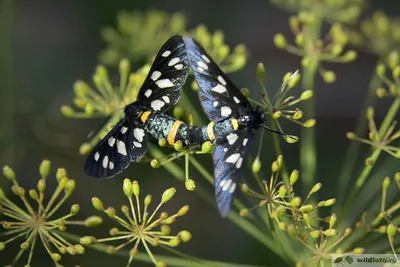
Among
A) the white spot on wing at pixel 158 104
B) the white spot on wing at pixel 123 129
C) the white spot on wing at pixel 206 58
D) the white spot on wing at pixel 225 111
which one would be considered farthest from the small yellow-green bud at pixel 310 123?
the white spot on wing at pixel 123 129

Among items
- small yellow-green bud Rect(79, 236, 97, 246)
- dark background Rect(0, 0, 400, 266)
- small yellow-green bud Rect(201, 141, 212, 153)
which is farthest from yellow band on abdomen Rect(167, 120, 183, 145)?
dark background Rect(0, 0, 400, 266)

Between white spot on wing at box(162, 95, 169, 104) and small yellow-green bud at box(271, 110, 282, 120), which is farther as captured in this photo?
white spot on wing at box(162, 95, 169, 104)

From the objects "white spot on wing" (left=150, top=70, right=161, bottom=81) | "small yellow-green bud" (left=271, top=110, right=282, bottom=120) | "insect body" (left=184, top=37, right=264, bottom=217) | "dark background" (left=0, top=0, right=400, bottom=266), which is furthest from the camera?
"dark background" (left=0, top=0, right=400, bottom=266)

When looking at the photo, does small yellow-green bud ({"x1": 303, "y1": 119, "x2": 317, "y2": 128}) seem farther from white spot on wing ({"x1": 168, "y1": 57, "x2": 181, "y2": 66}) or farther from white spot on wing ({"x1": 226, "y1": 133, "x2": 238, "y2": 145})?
white spot on wing ({"x1": 168, "y1": 57, "x2": 181, "y2": 66})

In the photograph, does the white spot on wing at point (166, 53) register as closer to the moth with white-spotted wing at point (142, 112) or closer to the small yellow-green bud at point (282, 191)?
the moth with white-spotted wing at point (142, 112)

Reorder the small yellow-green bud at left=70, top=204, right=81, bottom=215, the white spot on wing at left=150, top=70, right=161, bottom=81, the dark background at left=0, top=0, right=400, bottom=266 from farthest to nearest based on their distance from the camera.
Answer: the dark background at left=0, top=0, right=400, bottom=266 → the white spot on wing at left=150, top=70, right=161, bottom=81 → the small yellow-green bud at left=70, top=204, right=81, bottom=215

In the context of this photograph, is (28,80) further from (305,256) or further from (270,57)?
(305,256)

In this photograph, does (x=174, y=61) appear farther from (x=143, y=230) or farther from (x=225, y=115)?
(x=143, y=230)
